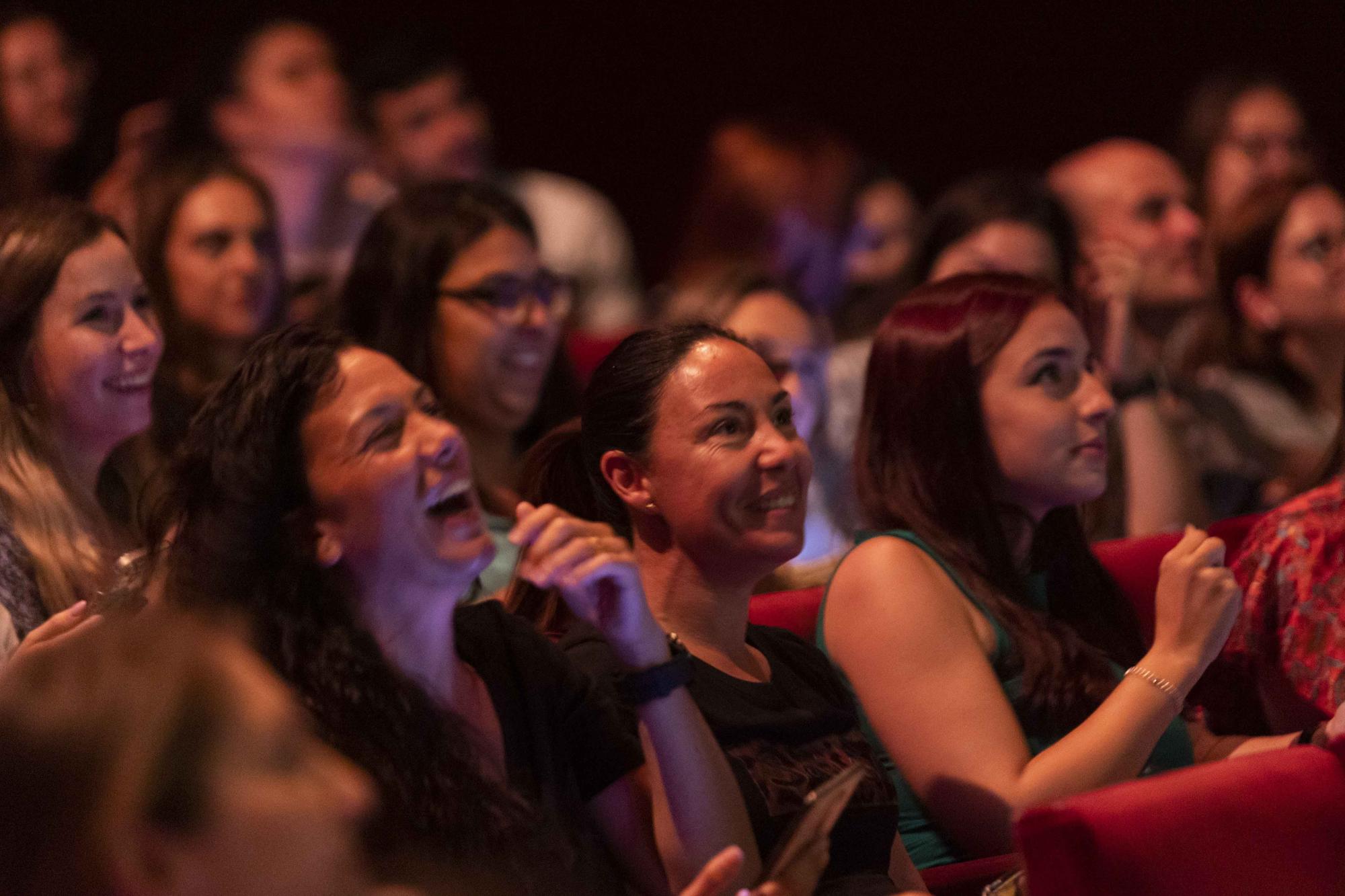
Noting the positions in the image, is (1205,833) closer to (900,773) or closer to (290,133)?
(900,773)

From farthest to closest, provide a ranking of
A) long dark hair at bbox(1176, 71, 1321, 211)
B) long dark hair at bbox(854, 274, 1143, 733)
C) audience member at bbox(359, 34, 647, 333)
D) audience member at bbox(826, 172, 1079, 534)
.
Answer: long dark hair at bbox(1176, 71, 1321, 211) < audience member at bbox(359, 34, 647, 333) < audience member at bbox(826, 172, 1079, 534) < long dark hair at bbox(854, 274, 1143, 733)

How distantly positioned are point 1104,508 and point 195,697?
7.02ft

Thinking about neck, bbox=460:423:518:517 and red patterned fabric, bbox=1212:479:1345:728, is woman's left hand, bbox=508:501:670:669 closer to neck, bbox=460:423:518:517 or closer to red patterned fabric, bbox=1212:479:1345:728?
red patterned fabric, bbox=1212:479:1345:728

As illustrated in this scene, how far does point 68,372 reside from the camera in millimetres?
2084

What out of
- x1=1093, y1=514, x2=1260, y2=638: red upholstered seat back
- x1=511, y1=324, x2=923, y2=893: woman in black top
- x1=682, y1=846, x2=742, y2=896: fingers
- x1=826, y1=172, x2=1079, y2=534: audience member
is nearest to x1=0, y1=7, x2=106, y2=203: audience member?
x1=826, y1=172, x2=1079, y2=534: audience member

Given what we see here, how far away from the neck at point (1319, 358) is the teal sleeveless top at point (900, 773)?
4.96 feet

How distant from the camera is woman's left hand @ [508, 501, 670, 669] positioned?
1.48 metres

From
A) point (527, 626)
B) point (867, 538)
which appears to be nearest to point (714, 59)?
point (867, 538)

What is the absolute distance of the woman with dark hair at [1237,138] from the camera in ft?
13.8

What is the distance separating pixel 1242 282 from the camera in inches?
135

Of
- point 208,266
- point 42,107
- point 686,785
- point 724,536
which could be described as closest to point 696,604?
point 724,536

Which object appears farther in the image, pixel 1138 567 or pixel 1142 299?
pixel 1142 299

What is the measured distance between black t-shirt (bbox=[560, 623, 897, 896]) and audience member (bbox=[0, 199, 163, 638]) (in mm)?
633

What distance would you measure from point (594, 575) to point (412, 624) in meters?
0.20
